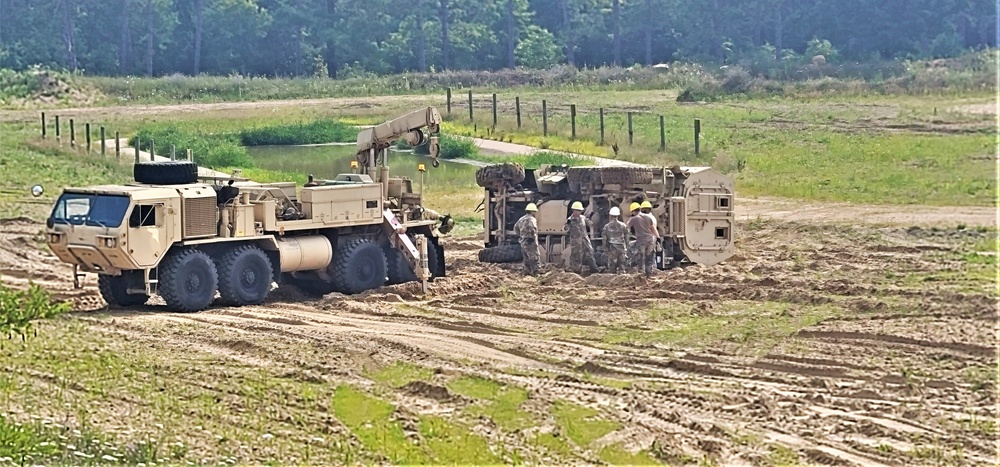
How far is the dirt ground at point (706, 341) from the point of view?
13008mm

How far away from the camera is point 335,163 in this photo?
37.6 metres

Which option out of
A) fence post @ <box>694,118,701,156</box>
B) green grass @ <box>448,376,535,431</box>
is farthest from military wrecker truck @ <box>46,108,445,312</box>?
fence post @ <box>694,118,701,156</box>

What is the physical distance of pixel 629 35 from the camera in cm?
5034

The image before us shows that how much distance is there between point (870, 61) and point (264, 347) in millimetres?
10984

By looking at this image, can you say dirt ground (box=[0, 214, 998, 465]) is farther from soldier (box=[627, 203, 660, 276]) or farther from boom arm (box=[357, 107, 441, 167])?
boom arm (box=[357, 107, 441, 167])

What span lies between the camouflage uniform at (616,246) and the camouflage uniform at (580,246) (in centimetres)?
26

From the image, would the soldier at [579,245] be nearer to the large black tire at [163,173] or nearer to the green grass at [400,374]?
the large black tire at [163,173]

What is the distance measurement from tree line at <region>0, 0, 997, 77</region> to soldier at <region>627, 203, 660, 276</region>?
439 inches

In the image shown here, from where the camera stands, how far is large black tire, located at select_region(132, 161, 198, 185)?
1967 cm

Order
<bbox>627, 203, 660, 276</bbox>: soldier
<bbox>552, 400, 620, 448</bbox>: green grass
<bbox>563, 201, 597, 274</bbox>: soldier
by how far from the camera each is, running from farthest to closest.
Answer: <bbox>563, 201, 597, 274</bbox>: soldier
<bbox>627, 203, 660, 276</bbox>: soldier
<bbox>552, 400, 620, 448</bbox>: green grass

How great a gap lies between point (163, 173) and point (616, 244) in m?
5.89

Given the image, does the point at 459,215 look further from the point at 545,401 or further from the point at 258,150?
the point at 545,401

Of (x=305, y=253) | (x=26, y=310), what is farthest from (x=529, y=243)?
(x=26, y=310)

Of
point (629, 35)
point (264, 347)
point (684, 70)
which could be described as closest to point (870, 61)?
point (264, 347)
